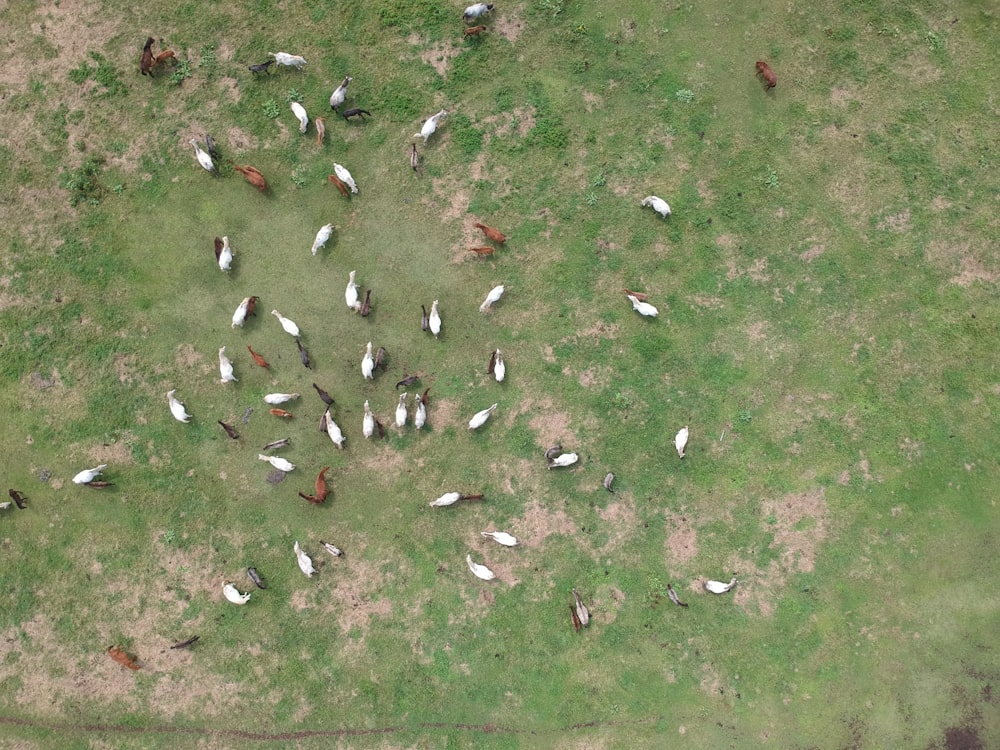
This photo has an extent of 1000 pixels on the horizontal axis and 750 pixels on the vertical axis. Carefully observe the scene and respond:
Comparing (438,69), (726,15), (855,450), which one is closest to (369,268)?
(438,69)

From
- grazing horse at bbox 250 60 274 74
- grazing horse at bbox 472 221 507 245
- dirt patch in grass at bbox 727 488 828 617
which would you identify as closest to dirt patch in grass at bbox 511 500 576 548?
dirt patch in grass at bbox 727 488 828 617

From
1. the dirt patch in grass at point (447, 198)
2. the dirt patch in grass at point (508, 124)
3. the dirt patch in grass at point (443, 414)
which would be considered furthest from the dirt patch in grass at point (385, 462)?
the dirt patch in grass at point (508, 124)

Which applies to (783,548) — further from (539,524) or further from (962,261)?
(962,261)

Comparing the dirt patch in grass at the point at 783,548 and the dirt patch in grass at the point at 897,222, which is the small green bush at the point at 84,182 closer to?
the dirt patch in grass at the point at 783,548

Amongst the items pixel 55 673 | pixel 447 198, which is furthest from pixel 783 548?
pixel 55 673

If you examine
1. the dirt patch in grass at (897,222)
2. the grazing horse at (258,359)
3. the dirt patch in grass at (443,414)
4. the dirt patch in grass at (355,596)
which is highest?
the dirt patch in grass at (897,222)

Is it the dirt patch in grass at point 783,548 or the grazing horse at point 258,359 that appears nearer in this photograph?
Answer: the dirt patch in grass at point 783,548
